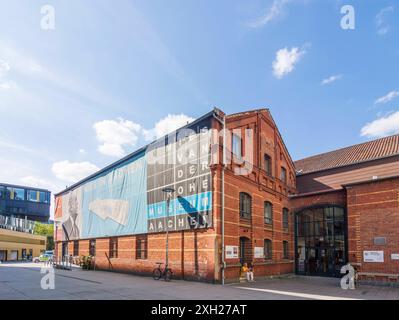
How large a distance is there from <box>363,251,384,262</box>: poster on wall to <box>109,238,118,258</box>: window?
18.6 m

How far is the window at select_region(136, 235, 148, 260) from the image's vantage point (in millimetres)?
24875

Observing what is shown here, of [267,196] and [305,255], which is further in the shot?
[305,255]

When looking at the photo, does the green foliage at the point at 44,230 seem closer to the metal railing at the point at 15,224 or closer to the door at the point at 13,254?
the metal railing at the point at 15,224

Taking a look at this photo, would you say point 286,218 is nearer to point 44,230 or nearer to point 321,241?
point 321,241

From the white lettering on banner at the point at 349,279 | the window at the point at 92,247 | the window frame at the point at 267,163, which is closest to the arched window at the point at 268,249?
the window frame at the point at 267,163

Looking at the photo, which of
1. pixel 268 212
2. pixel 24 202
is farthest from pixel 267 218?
pixel 24 202

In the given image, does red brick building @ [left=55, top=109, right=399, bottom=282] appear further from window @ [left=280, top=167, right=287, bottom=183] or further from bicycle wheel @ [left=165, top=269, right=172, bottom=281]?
bicycle wheel @ [left=165, top=269, right=172, bottom=281]

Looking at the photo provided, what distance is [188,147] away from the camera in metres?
21.8

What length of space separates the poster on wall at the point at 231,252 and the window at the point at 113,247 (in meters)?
12.6

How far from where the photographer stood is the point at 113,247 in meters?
29.6

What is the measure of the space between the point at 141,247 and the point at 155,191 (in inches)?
177
